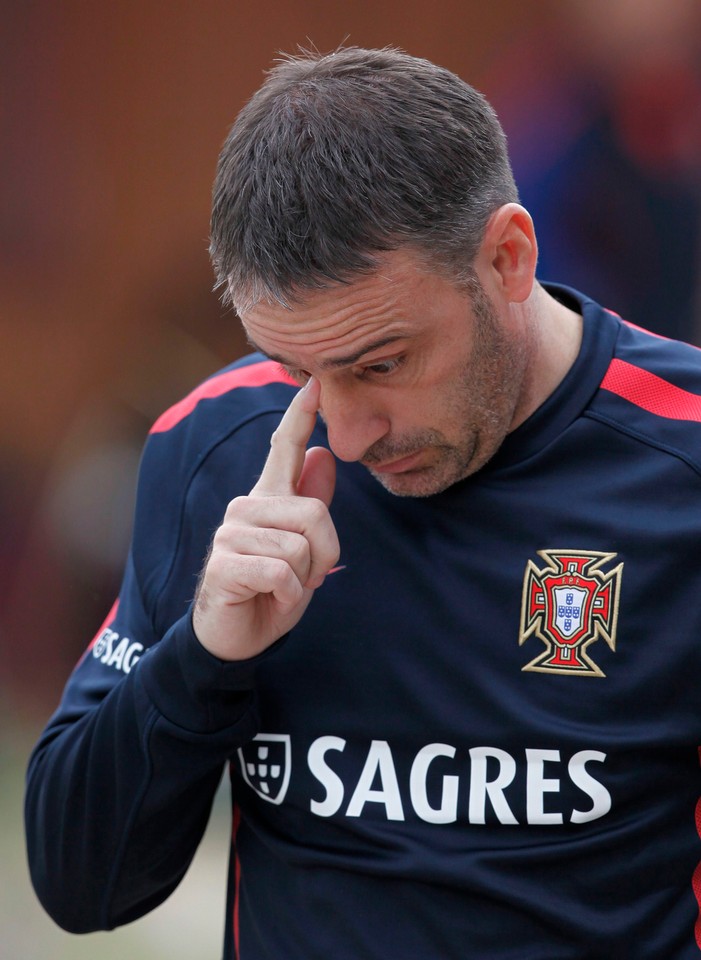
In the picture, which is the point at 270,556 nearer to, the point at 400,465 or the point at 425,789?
the point at 400,465

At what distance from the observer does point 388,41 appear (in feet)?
11.3

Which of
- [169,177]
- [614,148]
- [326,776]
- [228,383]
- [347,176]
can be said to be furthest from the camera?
[169,177]

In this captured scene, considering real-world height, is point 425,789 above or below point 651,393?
below

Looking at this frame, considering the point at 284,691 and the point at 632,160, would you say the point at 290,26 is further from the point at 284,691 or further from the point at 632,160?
the point at 284,691

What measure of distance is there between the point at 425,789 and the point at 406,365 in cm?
53

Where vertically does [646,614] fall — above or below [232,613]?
below

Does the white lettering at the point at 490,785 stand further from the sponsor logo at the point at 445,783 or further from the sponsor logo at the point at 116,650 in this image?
the sponsor logo at the point at 116,650

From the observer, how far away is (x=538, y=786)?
144 cm

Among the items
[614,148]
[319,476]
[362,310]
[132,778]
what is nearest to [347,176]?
[362,310]

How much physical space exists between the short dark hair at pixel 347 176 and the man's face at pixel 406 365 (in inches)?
1.2

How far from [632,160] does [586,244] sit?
0.91ft

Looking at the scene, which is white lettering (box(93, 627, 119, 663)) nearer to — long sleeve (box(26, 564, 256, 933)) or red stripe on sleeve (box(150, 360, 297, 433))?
long sleeve (box(26, 564, 256, 933))

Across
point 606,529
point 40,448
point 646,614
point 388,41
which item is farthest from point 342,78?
point 40,448

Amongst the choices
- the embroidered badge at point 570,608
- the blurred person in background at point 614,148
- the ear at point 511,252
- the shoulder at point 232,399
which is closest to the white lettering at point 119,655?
the shoulder at point 232,399
